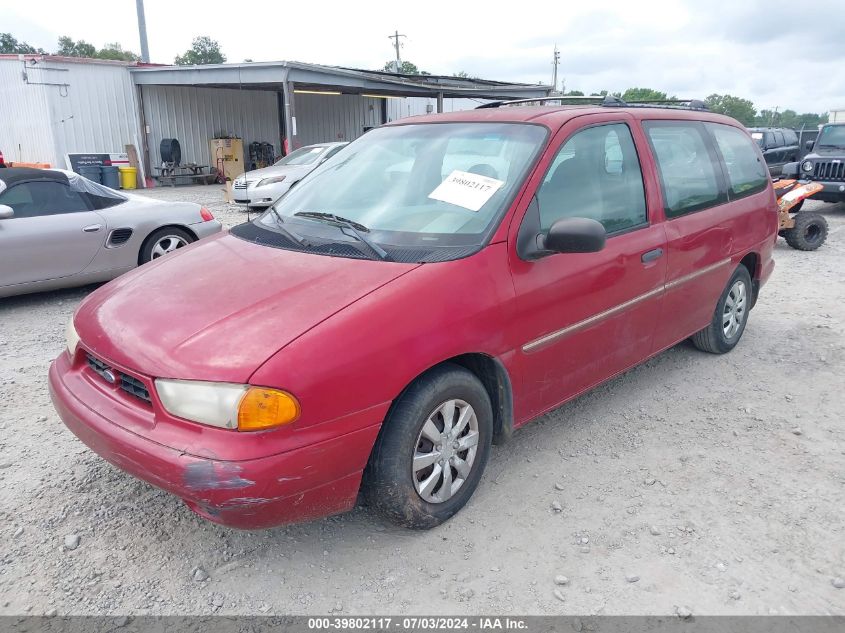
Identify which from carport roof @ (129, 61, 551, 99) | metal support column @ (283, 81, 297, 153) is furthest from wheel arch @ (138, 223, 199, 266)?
carport roof @ (129, 61, 551, 99)

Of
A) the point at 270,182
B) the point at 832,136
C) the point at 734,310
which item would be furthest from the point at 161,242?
the point at 832,136

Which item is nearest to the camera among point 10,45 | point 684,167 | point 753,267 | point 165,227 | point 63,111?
point 684,167

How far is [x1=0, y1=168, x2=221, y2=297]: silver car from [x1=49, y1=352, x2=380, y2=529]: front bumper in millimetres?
4024

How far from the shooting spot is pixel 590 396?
4.25m

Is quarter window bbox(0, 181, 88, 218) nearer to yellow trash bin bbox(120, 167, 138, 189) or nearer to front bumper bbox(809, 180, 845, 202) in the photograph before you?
front bumper bbox(809, 180, 845, 202)

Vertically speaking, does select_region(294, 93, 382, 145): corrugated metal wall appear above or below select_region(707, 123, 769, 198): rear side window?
above

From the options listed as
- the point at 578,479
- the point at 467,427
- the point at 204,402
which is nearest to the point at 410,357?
the point at 467,427

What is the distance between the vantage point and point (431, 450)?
274 centimetres

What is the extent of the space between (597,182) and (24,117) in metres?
20.9

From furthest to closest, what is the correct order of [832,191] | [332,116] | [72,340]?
[332,116], [832,191], [72,340]

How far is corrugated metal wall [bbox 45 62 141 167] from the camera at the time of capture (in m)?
18.5

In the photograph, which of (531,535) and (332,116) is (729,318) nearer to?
(531,535)

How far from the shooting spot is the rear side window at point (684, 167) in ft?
12.6

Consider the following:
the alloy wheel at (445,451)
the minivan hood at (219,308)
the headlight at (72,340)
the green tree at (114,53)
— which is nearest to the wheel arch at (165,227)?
the minivan hood at (219,308)
